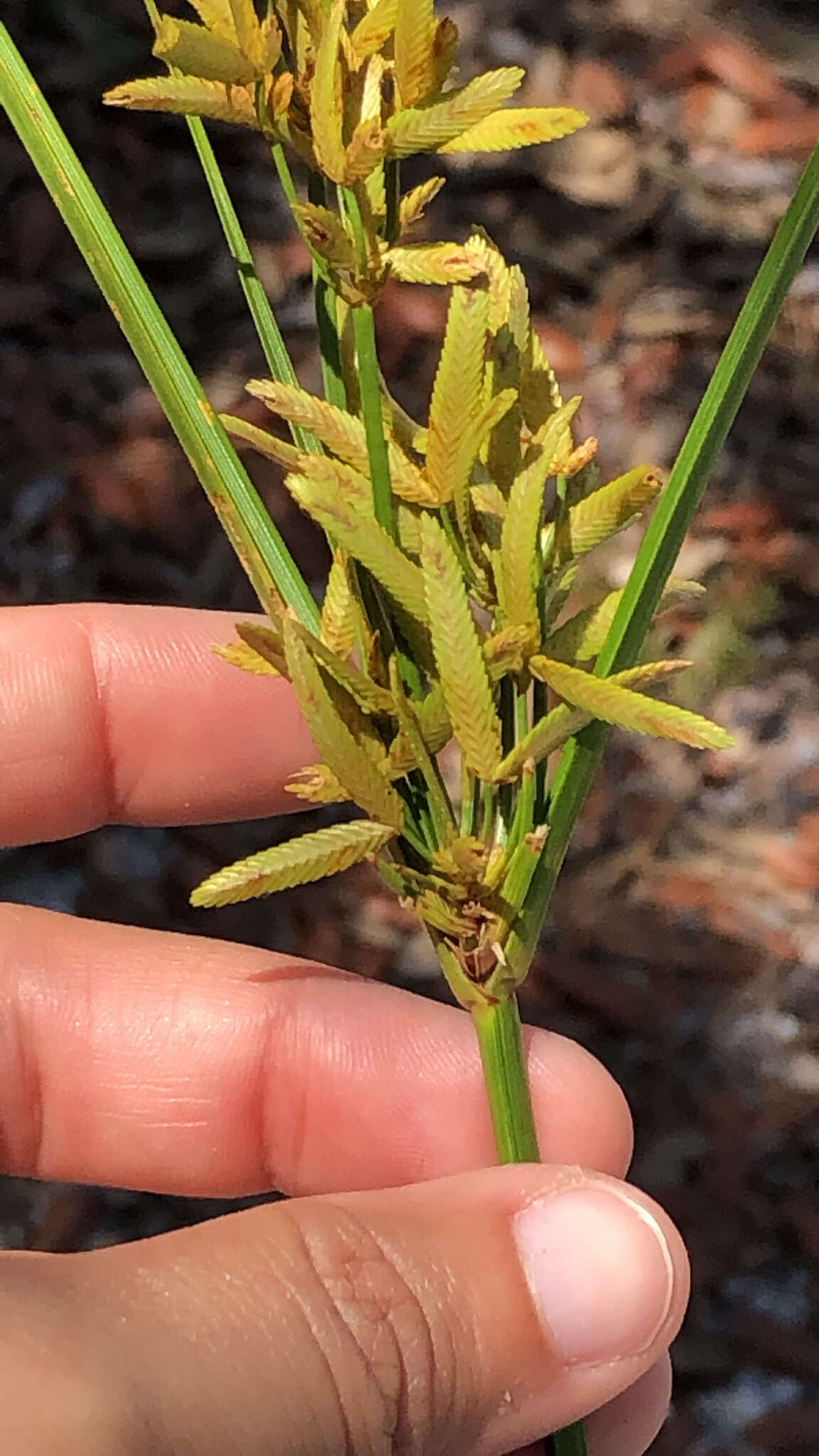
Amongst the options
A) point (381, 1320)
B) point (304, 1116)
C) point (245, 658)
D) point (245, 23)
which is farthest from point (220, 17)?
point (304, 1116)

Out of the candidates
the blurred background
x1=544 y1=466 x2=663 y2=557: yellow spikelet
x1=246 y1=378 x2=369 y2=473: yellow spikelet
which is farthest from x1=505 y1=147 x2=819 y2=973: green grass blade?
the blurred background

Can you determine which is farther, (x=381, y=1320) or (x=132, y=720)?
(x=132, y=720)

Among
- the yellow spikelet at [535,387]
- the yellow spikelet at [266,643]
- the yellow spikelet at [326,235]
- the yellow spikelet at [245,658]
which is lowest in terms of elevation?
the yellow spikelet at [245,658]

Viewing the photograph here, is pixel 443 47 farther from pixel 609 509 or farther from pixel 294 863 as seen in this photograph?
pixel 294 863

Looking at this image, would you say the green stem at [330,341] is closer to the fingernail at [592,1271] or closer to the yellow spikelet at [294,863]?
the yellow spikelet at [294,863]

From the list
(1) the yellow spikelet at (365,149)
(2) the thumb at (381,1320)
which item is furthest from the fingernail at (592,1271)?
(1) the yellow spikelet at (365,149)

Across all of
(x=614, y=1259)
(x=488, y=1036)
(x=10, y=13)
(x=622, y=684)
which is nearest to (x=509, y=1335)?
(x=614, y=1259)
